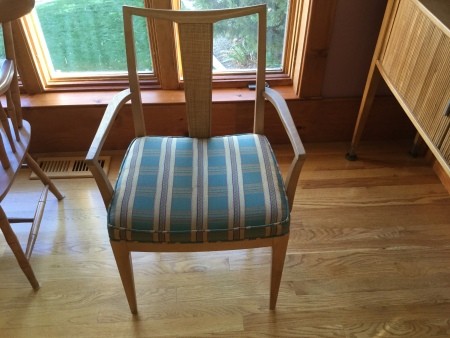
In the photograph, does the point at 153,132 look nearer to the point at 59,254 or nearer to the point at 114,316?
the point at 59,254

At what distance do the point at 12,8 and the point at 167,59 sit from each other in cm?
68

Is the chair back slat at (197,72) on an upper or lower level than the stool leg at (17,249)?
upper

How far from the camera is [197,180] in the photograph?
112 cm

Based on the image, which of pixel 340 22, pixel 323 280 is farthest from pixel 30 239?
pixel 340 22

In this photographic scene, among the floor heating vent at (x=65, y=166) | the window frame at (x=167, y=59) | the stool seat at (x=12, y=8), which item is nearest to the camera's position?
the stool seat at (x=12, y=8)

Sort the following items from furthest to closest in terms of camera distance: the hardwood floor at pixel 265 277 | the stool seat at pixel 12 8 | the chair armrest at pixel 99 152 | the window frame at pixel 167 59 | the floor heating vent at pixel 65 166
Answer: the floor heating vent at pixel 65 166
the window frame at pixel 167 59
the hardwood floor at pixel 265 277
the stool seat at pixel 12 8
the chair armrest at pixel 99 152

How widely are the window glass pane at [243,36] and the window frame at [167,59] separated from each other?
0.04m

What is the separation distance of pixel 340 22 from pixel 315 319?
3.76ft

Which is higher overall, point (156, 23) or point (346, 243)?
point (156, 23)

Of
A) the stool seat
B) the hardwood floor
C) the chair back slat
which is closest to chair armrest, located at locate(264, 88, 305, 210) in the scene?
the chair back slat

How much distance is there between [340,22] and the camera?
158 centimetres

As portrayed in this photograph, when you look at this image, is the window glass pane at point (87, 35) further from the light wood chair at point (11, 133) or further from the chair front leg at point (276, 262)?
the chair front leg at point (276, 262)

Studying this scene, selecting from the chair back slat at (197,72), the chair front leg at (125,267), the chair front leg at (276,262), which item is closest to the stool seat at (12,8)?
the chair back slat at (197,72)

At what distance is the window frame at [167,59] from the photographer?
1552 millimetres
